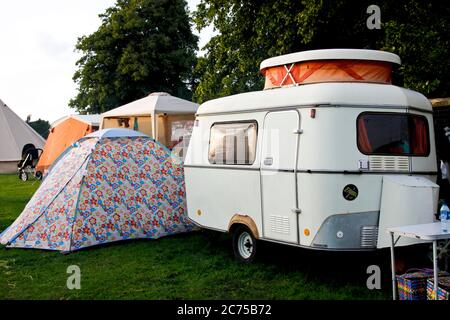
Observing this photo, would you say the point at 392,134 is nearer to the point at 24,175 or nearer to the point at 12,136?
the point at 24,175

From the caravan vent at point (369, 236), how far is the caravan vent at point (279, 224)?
856mm

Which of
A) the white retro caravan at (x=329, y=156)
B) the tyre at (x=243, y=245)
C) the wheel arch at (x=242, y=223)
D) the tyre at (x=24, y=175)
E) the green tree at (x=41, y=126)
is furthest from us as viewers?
the green tree at (x=41, y=126)

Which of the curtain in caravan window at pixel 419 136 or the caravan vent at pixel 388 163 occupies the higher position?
the curtain in caravan window at pixel 419 136

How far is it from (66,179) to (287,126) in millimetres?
4131

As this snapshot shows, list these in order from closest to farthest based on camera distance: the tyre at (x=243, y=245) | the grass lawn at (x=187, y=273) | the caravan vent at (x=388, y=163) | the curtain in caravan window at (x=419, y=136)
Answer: the caravan vent at (x=388, y=163), the grass lawn at (x=187, y=273), the curtain in caravan window at (x=419, y=136), the tyre at (x=243, y=245)

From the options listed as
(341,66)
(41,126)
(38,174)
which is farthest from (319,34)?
(41,126)

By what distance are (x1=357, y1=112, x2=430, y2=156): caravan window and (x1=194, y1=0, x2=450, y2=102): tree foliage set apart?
3.01 m

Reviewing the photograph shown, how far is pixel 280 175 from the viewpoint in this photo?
20.1 feet

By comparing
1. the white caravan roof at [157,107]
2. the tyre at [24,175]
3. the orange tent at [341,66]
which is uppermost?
the white caravan roof at [157,107]

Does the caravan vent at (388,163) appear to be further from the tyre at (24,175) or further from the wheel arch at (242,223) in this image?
the tyre at (24,175)

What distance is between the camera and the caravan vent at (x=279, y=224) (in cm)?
608

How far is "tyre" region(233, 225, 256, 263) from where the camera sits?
691cm

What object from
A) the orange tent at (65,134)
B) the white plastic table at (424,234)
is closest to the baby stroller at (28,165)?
the orange tent at (65,134)

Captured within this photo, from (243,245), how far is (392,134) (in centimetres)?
248
